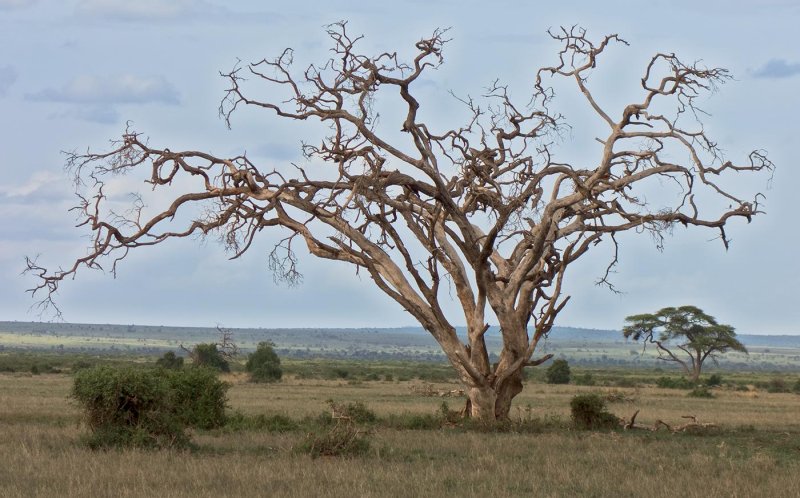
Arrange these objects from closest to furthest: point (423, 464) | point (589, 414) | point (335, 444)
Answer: point (423, 464)
point (335, 444)
point (589, 414)

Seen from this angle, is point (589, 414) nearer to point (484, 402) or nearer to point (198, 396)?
point (484, 402)

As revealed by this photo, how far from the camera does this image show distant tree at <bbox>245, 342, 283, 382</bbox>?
5600cm

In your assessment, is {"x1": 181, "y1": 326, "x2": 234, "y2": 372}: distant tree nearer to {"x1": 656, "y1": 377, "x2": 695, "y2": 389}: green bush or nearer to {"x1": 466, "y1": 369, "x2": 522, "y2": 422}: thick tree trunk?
{"x1": 466, "y1": 369, "x2": 522, "y2": 422}: thick tree trunk

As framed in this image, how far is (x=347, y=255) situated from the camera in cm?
2592

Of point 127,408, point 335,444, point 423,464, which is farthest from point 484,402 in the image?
point 127,408

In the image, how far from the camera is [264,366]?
56438 millimetres

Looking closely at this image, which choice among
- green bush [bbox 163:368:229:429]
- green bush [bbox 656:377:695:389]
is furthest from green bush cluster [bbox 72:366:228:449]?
green bush [bbox 656:377:695:389]

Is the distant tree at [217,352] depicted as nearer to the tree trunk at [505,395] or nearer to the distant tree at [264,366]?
the distant tree at [264,366]

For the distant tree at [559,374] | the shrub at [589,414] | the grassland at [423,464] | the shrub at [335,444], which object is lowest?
the grassland at [423,464]

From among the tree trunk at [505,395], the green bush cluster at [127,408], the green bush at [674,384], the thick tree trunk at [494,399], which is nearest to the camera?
the green bush cluster at [127,408]

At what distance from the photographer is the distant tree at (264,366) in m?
56.0

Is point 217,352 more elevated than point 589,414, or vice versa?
point 217,352

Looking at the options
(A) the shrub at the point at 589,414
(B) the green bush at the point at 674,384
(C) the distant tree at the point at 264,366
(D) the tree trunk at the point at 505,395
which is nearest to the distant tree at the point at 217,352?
(C) the distant tree at the point at 264,366

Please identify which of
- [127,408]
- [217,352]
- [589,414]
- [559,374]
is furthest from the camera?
[559,374]
